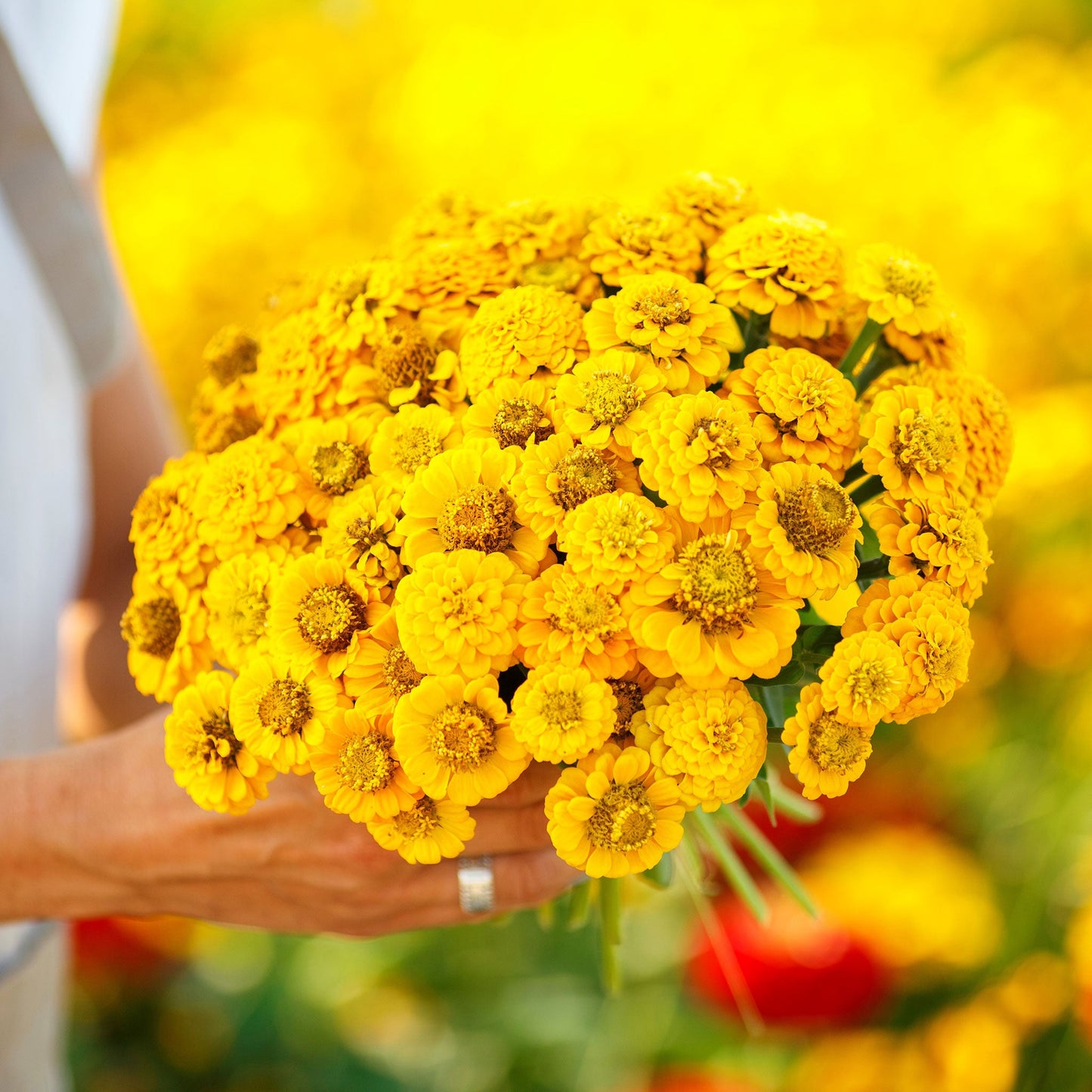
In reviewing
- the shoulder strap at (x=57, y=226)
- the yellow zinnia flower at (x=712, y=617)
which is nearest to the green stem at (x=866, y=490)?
the yellow zinnia flower at (x=712, y=617)

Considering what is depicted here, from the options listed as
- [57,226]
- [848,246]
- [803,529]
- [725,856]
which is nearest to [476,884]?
[725,856]

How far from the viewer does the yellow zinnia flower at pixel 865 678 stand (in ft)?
1.30

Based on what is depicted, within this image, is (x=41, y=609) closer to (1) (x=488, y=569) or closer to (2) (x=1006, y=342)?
(1) (x=488, y=569)

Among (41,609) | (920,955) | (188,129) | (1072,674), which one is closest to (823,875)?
(920,955)

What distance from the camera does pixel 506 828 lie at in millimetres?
508

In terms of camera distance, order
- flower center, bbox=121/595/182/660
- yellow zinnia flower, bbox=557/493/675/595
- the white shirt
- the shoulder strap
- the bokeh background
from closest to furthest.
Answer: yellow zinnia flower, bbox=557/493/675/595, flower center, bbox=121/595/182/660, the shoulder strap, the white shirt, the bokeh background

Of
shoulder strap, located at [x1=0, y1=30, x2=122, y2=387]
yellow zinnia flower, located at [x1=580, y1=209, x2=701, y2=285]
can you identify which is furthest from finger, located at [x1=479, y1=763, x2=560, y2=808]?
shoulder strap, located at [x1=0, y1=30, x2=122, y2=387]

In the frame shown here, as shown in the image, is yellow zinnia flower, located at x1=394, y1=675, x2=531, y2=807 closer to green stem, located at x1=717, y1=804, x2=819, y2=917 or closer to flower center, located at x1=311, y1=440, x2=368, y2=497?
flower center, located at x1=311, y1=440, x2=368, y2=497

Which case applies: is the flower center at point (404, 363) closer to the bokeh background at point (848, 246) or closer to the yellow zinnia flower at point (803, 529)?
the yellow zinnia flower at point (803, 529)

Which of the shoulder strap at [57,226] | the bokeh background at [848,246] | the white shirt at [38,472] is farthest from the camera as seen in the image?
the bokeh background at [848,246]

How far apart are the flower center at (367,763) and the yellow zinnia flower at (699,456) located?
15 centimetres

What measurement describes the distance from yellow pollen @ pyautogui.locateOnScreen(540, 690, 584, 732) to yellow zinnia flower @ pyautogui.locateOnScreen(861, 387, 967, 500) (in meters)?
0.15

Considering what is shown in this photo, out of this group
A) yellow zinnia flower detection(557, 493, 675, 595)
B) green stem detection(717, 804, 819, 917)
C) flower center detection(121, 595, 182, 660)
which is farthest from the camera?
green stem detection(717, 804, 819, 917)

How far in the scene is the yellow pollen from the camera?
393 mm
